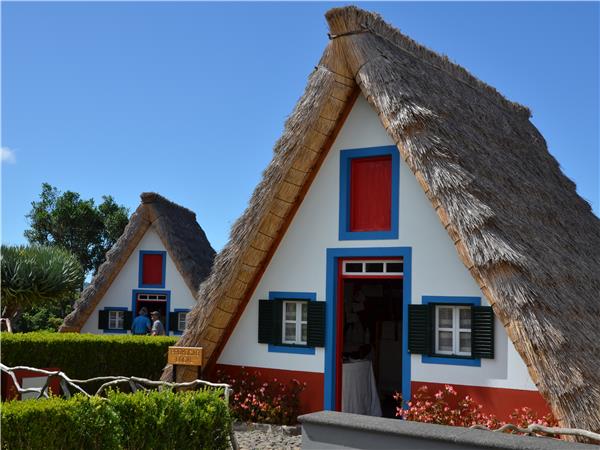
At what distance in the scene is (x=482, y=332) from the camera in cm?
1002

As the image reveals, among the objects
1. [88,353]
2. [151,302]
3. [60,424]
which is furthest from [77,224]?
[60,424]

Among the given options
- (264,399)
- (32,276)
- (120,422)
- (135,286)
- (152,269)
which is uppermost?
(152,269)

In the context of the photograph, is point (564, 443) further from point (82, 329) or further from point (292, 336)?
point (82, 329)

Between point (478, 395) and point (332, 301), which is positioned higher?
point (332, 301)

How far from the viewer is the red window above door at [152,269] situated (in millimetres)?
22500

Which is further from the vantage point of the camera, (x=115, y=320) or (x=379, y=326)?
(x=115, y=320)

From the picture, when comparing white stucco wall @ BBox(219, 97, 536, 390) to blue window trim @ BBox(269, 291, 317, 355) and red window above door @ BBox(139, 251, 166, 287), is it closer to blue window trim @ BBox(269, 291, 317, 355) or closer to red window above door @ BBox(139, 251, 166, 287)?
blue window trim @ BBox(269, 291, 317, 355)

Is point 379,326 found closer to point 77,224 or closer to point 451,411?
point 451,411

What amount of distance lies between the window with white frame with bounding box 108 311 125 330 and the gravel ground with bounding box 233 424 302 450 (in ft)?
38.9

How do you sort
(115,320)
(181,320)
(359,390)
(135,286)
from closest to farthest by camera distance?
(359,390), (181,320), (135,286), (115,320)

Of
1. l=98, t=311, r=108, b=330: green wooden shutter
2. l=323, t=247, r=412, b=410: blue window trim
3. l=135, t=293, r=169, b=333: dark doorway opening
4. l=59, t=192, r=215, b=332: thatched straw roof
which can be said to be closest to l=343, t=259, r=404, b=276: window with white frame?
l=323, t=247, r=412, b=410: blue window trim

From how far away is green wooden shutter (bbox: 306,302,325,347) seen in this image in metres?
11.5

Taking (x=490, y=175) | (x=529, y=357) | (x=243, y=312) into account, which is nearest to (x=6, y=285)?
(x=243, y=312)

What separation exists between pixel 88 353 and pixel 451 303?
29.1ft
